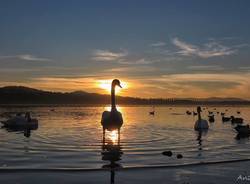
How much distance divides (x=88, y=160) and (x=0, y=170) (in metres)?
3.56

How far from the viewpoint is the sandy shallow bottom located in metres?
12.8

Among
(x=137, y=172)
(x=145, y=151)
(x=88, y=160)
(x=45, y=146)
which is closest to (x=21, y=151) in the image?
(x=45, y=146)

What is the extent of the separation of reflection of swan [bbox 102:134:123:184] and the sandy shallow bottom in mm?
252

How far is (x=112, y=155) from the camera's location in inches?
705

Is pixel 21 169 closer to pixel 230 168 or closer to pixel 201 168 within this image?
pixel 201 168

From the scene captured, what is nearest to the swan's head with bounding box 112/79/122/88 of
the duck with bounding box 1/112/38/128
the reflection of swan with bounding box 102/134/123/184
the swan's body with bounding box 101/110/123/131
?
the swan's body with bounding box 101/110/123/131

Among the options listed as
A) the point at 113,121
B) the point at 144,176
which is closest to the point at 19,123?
the point at 113,121

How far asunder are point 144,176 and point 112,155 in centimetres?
448

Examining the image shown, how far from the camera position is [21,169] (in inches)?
570

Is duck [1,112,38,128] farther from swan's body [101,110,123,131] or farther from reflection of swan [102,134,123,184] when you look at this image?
reflection of swan [102,134,123,184]

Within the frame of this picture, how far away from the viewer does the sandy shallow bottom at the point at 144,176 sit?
12.8m

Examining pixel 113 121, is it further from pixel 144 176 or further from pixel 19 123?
pixel 19 123

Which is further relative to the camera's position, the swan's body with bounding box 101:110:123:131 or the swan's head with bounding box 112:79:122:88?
the swan's head with bounding box 112:79:122:88

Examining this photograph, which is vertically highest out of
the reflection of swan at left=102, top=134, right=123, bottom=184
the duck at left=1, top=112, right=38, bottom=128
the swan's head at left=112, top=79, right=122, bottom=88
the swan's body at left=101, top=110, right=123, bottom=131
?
the swan's head at left=112, top=79, right=122, bottom=88
